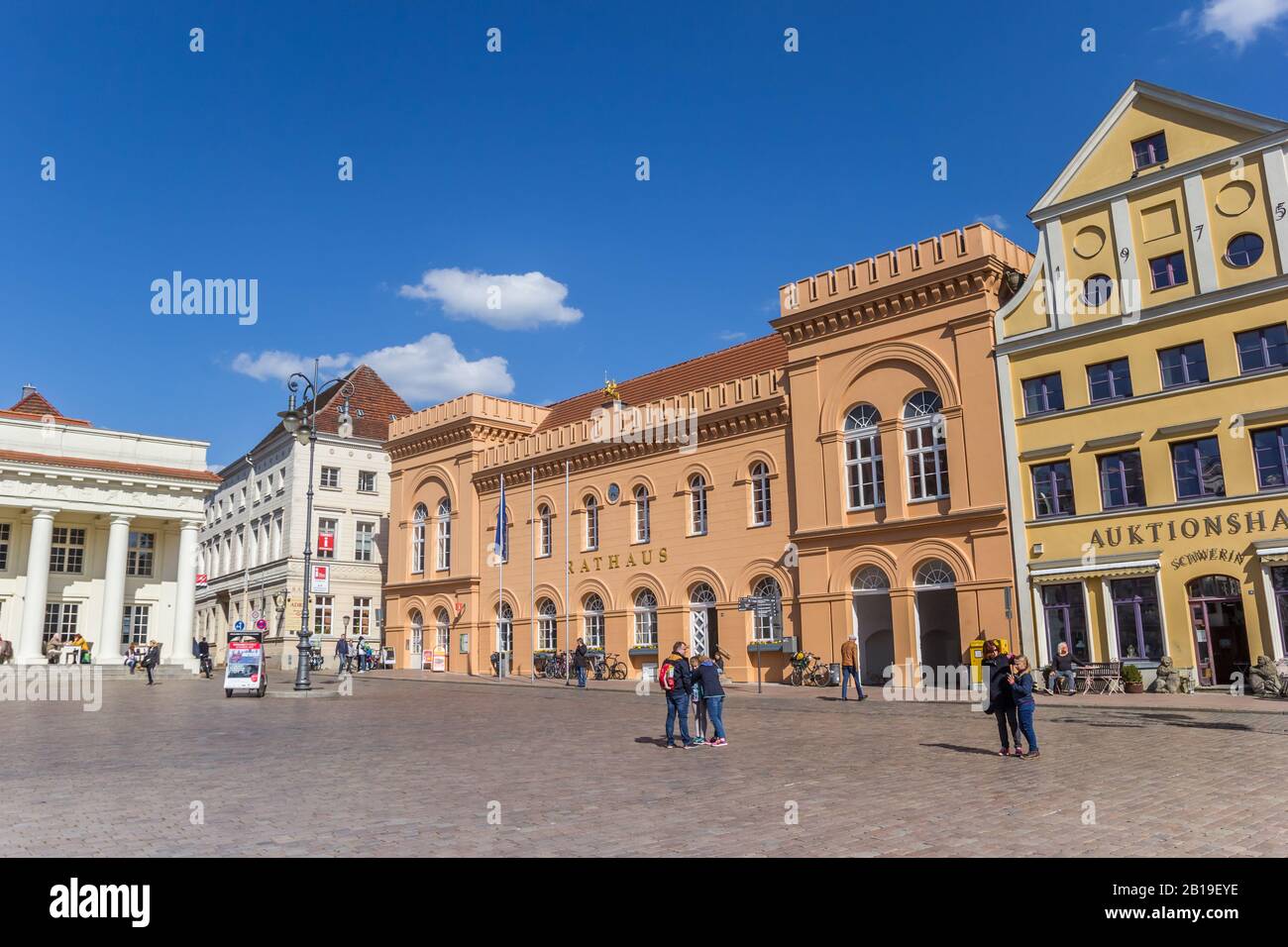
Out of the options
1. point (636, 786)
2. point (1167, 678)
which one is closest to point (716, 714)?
point (636, 786)

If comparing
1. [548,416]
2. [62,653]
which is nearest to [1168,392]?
[548,416]

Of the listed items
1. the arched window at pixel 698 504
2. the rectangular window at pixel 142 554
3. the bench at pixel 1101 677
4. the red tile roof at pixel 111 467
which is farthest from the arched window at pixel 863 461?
the rectangular window at pixel 142 554

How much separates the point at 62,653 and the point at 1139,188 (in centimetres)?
4470

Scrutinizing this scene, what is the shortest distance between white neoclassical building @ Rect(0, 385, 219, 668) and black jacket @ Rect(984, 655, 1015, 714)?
4058 centimetres

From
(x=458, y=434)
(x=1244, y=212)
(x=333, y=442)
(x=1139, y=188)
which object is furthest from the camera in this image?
(x=333, y=442)

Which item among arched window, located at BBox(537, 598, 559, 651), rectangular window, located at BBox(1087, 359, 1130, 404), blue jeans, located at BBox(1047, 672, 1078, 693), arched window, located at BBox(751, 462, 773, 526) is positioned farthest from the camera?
arched window, located at BBox(537, 598, 559, 651)

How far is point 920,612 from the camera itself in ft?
106

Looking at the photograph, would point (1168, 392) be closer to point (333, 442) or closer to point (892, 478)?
point (892, 478)

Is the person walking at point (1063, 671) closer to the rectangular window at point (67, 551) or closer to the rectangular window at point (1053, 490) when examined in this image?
the rectangular window at point (1053, 490)

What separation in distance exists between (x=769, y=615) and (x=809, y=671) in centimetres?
290

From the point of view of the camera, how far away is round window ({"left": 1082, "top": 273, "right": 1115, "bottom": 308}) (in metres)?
26.4

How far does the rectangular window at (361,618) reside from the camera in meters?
56.2

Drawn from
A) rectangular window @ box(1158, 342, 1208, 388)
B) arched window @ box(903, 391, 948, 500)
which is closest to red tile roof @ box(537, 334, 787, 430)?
arched window @ box(903, 391, 948, 500)

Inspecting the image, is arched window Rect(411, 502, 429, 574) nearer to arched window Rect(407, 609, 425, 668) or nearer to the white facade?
arched window Rect(407, 609, 425, 668)
